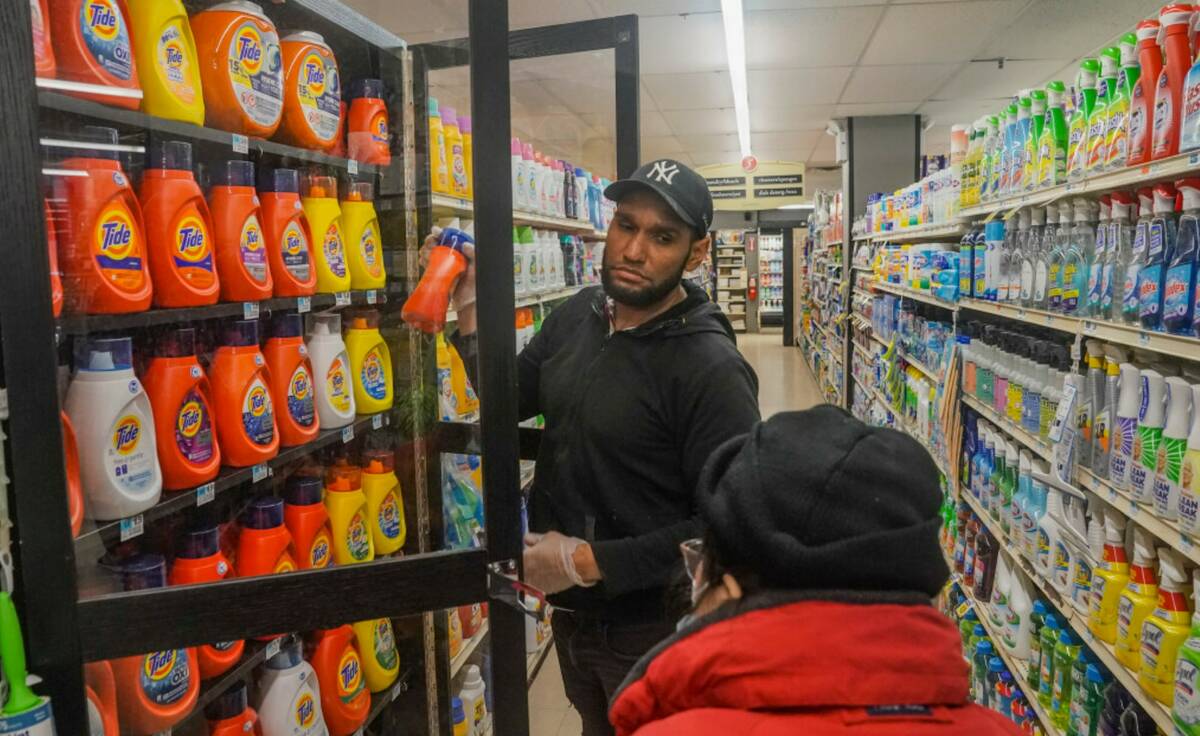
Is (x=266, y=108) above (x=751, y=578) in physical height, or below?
above

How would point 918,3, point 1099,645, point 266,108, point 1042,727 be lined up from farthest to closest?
point 918,3
point 1042,727
point 1099,645
point 266,108

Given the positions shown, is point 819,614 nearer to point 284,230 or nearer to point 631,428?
point 631,428

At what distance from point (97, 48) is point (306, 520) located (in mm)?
1128

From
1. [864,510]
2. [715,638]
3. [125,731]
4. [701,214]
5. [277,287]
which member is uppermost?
[701,214]

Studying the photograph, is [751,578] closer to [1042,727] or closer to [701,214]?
[701,214]

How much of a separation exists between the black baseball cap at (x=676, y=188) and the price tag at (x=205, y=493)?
111 cm

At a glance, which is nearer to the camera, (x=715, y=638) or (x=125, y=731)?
(x=715, y=638)

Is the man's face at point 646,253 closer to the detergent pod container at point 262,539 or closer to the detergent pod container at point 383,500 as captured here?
the detergent pod container at point 383,500

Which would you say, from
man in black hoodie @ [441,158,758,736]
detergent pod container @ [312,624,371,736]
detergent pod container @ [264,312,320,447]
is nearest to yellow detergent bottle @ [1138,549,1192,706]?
man in black hoodie @ [441,158,758,736]

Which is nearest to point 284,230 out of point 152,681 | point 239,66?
point 239,66

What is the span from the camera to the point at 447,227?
1.77 m

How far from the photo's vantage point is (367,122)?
7.13ft

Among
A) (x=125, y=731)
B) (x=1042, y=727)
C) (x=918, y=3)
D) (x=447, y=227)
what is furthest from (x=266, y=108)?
(x=918, y=3)

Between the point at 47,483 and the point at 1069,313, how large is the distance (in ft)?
9.21
